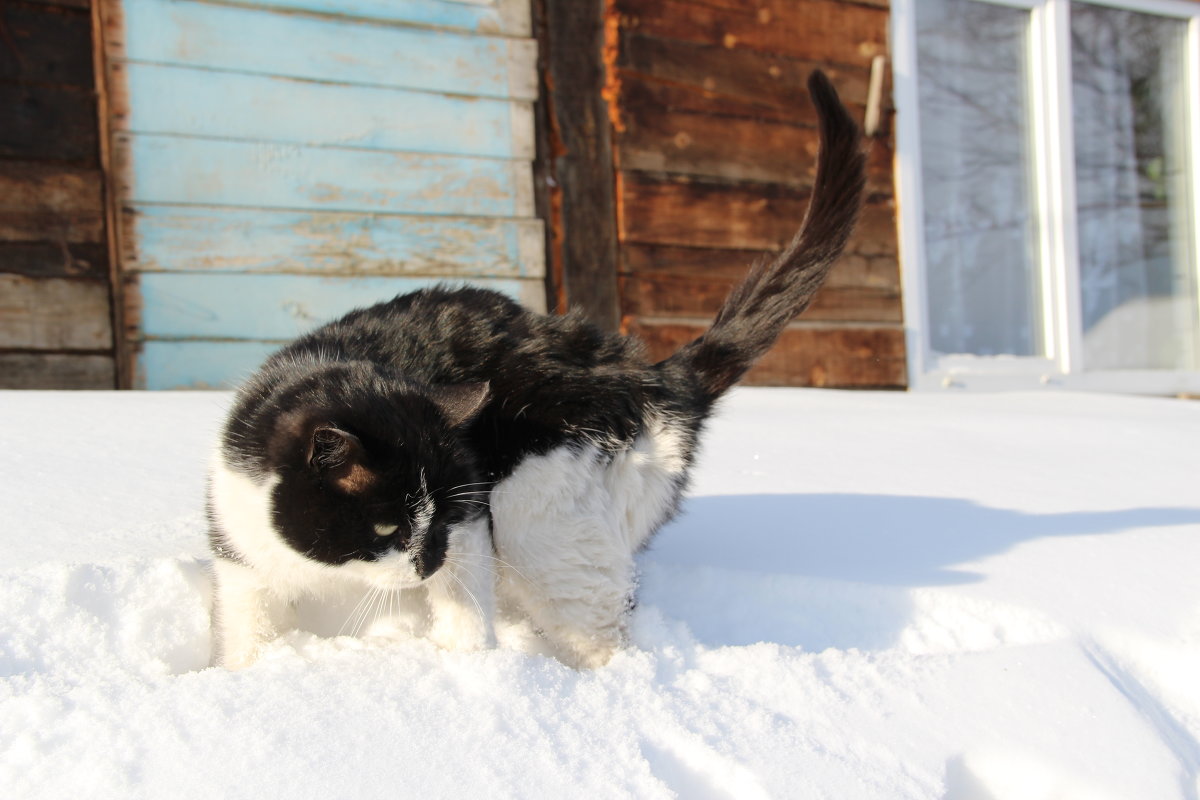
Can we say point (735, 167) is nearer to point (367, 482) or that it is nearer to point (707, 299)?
point (707, 299)

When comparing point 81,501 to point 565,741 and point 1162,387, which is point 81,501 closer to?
point 565,741

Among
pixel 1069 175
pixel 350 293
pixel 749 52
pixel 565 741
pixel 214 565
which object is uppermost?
pixel 749 52

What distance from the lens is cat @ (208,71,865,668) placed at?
56.1 inches

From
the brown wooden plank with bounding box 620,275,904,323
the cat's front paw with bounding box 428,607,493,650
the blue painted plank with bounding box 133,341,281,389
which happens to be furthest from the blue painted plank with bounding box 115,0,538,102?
the cat's front paw with bounding box 428,607,493,650

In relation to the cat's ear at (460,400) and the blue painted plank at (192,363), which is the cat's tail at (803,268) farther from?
the blue painted plank at (192,363)

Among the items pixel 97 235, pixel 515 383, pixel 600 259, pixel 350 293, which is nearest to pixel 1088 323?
pixel 600 259

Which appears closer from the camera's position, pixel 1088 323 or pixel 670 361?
pixel 670 361

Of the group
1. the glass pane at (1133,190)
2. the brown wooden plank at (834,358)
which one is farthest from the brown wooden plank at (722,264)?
the glass pane at (1133,190)

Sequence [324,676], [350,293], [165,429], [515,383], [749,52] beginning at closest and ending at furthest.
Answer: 1. [324,676]
2. [515,383]
3. [165,429]
4. [350,293]
5. [749,52]

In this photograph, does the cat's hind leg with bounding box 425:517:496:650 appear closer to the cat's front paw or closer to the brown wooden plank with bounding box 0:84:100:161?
the cat's front paw

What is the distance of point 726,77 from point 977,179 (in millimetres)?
2035

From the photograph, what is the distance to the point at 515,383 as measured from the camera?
65.7 inches

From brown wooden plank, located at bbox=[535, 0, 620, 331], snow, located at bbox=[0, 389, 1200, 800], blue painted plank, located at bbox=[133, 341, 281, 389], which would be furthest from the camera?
brown wooden plank, located at bbox=[535, 0, 620, 331]

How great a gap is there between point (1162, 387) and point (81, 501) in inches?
251
